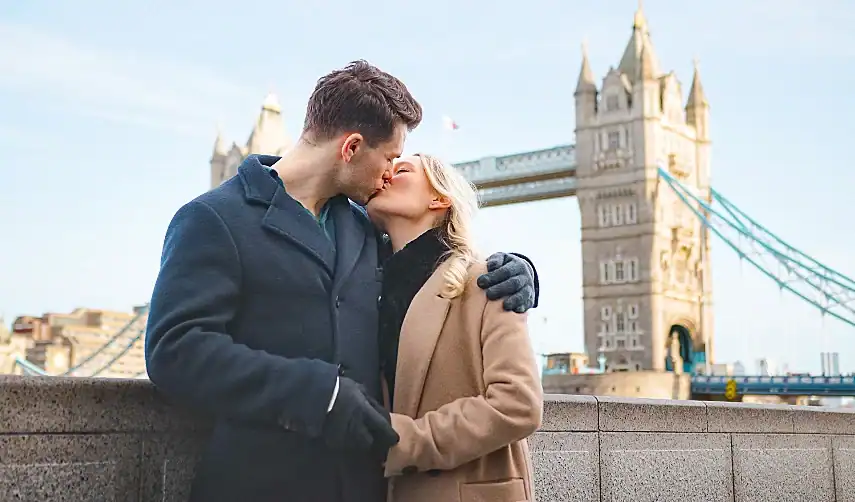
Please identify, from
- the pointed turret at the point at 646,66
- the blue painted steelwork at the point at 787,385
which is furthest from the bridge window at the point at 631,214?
the blue painted steelwork at the point at 787,385

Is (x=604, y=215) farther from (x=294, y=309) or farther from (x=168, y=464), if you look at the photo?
(x=294, y=309)

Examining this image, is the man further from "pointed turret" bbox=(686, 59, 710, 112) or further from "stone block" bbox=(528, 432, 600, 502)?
"pointed turret" bbox=(686, 59, 710, 112)

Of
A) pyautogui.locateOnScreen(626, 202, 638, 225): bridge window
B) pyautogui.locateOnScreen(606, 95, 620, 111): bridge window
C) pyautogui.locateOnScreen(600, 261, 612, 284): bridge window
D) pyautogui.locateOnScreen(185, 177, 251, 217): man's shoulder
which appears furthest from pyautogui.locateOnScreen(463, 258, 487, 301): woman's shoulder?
pyautogui.locateOnScreen(606, 95, 620, 111): bridge window

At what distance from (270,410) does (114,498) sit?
578 mm

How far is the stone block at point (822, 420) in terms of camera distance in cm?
446

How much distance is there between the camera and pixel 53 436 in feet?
6.03

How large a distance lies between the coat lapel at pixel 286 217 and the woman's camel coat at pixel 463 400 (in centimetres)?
19

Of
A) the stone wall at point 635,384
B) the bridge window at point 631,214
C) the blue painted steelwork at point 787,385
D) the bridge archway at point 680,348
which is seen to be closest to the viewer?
the blue painted steelwork at point 787,385

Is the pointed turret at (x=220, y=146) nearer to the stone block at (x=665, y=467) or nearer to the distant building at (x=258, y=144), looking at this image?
the distant building at (x=258, y=144)

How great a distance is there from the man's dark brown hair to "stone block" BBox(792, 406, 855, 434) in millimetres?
3271

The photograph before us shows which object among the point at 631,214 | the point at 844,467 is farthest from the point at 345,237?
the point at 631,214

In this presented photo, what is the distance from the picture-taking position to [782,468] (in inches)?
170

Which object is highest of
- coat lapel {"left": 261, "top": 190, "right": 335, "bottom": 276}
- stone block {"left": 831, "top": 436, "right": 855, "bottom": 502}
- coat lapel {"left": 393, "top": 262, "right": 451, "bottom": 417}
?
coat lapel {"left": 261, "top": 190, "right": 335, "bottom": 276}

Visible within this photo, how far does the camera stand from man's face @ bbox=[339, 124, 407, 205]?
5.61 ft
